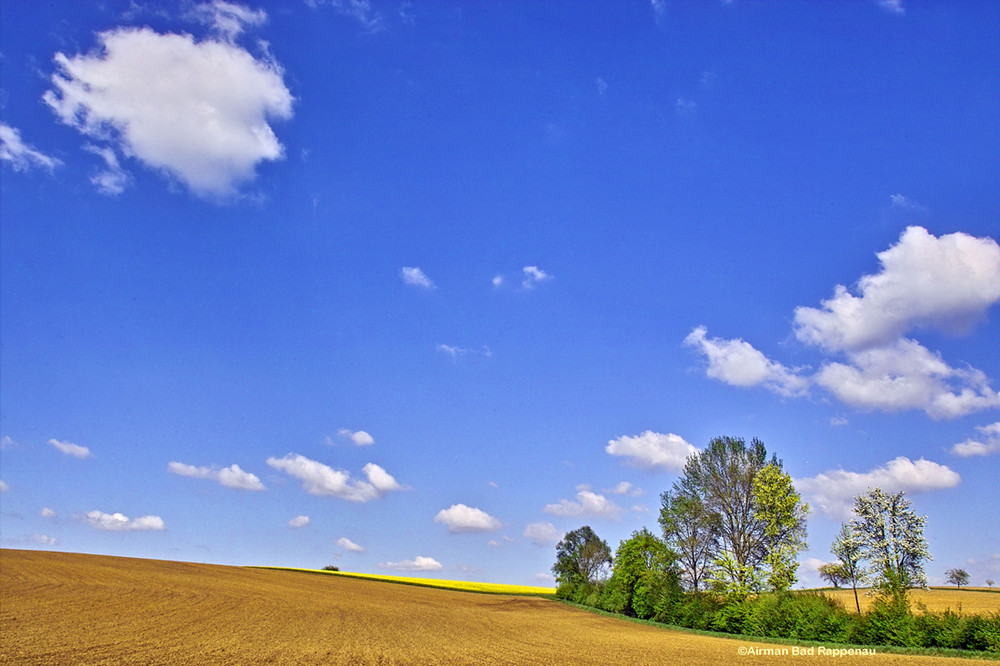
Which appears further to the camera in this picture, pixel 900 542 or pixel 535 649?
pixel 900 542

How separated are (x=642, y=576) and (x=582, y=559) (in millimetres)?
39478

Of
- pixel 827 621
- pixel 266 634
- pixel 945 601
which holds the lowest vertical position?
pixel 945 601

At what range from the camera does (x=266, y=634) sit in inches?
1093

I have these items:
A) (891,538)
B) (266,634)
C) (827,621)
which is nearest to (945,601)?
(891,538)

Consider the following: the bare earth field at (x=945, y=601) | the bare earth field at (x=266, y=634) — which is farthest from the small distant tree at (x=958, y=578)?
the bare earth field at (x=266, y=634)

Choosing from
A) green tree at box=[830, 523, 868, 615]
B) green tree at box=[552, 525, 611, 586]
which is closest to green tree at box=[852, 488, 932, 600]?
green tree at box=[830, 523, 868, 615]

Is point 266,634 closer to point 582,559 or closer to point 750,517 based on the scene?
point 750,517

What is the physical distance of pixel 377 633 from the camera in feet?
102

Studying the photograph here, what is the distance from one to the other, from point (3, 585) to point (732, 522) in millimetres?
52511

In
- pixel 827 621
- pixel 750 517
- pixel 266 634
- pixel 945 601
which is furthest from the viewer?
pixel 945 601

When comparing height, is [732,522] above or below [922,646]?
above

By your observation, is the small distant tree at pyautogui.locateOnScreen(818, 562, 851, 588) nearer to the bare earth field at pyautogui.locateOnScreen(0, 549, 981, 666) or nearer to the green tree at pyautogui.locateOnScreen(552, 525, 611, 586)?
the bare earth field at pyautogui.locateOnScreen(0, 549, 981, 666)

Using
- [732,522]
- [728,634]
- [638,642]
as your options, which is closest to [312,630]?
[638,642]

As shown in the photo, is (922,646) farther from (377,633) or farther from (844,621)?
(377,633)
